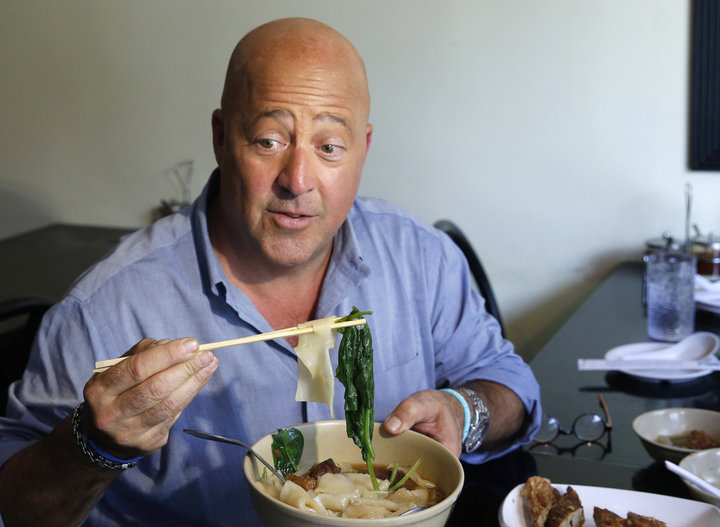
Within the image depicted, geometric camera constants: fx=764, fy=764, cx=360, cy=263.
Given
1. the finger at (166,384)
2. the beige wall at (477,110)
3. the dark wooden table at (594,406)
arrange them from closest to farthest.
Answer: the finger at (166,384)
the dark wooden table at (594,406)
the beige wall at (477,110)

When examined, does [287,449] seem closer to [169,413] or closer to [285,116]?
[169,413]

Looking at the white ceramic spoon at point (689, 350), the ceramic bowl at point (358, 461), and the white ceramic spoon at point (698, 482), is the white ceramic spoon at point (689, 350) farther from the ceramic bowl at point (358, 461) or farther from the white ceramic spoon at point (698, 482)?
the ceramic bowl at point (358, 461)

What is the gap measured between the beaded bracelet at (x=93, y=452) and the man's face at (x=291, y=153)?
1.67 feet

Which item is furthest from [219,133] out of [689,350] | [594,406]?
[689,350]

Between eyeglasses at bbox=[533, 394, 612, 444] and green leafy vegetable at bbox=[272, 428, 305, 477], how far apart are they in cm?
61

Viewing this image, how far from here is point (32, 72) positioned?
13.2 ft

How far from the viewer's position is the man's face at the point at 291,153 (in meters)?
1.48

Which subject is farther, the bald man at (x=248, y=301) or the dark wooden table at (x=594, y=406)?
the bald man at (x=248, y=301)

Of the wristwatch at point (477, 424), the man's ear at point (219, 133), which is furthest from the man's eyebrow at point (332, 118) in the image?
the wristwatch at point (477, 424)

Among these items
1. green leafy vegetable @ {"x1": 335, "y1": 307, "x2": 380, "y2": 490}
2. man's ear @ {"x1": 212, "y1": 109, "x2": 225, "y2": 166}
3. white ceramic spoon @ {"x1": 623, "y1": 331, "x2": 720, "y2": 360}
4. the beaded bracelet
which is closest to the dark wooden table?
white ceramic spoon @ {"x1": 623, "y1": 331, "x2": 720, "y2": 360}

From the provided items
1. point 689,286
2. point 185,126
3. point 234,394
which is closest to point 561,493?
point 234,394

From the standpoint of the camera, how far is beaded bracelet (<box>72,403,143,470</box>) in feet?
3.69

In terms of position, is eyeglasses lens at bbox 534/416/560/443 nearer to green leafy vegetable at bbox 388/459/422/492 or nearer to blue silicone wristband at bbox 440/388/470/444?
blue silicone wristband at bbox 440/388/470/444

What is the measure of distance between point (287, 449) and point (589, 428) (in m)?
0.68
